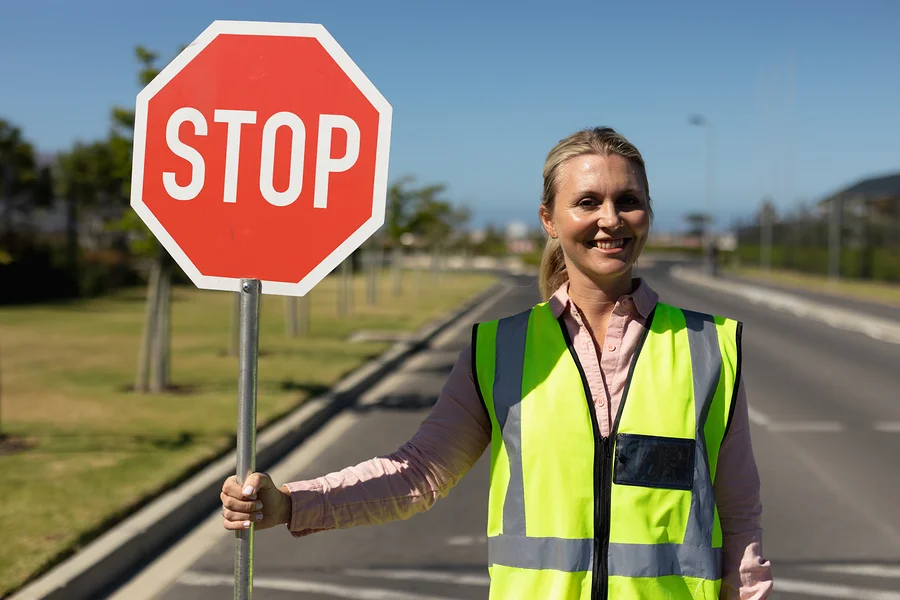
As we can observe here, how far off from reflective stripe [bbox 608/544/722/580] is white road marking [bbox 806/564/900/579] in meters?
4.05

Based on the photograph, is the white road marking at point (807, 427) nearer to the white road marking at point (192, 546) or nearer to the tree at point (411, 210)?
the white road marking at point (192, 546)

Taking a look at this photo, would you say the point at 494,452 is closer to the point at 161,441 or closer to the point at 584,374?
the point at 584,374

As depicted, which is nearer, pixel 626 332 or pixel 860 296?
pixel 626 332

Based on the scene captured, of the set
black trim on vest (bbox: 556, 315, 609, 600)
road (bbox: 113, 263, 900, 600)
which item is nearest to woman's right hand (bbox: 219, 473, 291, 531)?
black trim on vest (bbox: 556, 315, 609, 600)

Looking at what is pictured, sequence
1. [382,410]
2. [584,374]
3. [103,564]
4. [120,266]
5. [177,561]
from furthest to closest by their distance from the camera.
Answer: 1. [120,266]
2. [382,410]
3. [177,561]
4. [103,564]
5. [584,374]

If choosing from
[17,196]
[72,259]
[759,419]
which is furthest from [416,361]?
[17,196]

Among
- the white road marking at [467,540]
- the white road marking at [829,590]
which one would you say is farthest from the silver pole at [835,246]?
the white road marking at [829,590]

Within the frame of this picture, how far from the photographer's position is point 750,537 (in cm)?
221

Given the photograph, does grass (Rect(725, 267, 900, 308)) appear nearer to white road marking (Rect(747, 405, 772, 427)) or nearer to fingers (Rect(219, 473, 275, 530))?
white road marking (Rect(747, 405, 772, 427))

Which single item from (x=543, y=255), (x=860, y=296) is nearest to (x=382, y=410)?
(x=543, y=255)

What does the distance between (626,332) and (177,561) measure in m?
4.25

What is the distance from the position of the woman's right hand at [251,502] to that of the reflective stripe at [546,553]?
47cm

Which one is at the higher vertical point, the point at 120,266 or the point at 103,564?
the point at 120,266

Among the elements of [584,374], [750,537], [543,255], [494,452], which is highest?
[543,255]
